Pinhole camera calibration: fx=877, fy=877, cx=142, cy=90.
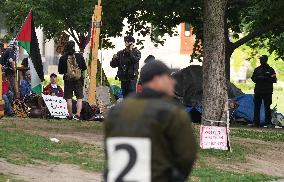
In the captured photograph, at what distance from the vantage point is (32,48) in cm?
2127

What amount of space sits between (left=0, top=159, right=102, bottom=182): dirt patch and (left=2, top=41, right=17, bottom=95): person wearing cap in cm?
871

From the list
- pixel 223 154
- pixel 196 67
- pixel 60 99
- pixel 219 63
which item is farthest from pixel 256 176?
pixel 196 67

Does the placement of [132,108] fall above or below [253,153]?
above

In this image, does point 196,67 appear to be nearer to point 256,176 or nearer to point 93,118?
point 93,118

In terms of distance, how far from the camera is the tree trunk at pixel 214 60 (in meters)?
15.4

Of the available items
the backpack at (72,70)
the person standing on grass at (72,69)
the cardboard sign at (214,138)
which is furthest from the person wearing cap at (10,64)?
the cardboard sign at (214,138)

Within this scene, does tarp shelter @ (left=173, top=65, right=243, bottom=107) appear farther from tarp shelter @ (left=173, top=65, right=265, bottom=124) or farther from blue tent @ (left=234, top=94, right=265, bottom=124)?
blue tent @ (left=234, top=94, right=265, bottom=124)

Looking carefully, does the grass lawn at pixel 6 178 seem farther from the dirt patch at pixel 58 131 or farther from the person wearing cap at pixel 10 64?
the person wearing cap at pixel 10 64

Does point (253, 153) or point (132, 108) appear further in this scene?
point (253, 153)

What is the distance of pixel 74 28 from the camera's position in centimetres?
2734

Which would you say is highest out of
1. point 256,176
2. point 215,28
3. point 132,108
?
point 215,28

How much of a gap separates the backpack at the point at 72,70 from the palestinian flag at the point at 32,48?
8.32ft

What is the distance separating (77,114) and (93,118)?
32.7 inches

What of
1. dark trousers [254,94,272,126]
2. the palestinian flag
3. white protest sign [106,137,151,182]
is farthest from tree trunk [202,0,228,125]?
white protest sign [106,137,151,182]
